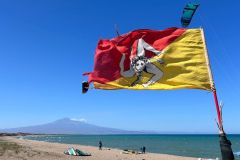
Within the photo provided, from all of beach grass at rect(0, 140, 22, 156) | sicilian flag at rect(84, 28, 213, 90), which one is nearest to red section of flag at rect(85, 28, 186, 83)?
sicilian flag at rect(84, 28, 213, 90)

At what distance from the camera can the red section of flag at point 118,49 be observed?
10984mm

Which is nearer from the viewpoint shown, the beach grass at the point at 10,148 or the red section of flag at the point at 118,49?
the red section of flag at the point at 118,49

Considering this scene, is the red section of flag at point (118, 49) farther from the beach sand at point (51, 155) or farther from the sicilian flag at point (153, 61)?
the beach sand at point (51, 155)

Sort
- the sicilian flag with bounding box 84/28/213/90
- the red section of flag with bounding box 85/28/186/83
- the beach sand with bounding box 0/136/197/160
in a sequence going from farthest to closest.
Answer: the beach sand with bounding box 0/136/197/160 < the red section of flag with bounding box 85/28/186/83 < the sicilian flag with bounding box 84/28/213/90

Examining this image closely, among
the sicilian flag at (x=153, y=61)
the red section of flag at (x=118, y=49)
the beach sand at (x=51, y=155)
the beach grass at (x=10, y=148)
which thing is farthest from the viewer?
the beach grass at (x=10, y=148)

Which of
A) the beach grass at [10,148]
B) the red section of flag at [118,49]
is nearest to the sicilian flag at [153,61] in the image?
the red section of flag at [118,49]

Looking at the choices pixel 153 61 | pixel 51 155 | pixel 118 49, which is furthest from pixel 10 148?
pixel 153 61

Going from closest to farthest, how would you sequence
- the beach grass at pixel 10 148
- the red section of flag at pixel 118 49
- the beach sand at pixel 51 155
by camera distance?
1. the red section of flag at pixel 118 49
2. the beach sand at pixel 51 155
3. the beach grass at pixel 10 148

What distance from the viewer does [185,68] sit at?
33.8ft

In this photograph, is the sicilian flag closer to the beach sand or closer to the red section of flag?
the red section of flag

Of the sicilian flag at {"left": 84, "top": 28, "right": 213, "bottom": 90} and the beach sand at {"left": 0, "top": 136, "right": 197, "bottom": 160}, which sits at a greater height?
the sicilian flag at {"left": 84, "top": 28, "right": 213, "bottom": 90}

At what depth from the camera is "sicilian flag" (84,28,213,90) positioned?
1012 cm

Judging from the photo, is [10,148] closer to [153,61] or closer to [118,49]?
[118,49]

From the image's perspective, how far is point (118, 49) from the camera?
11422 mm
